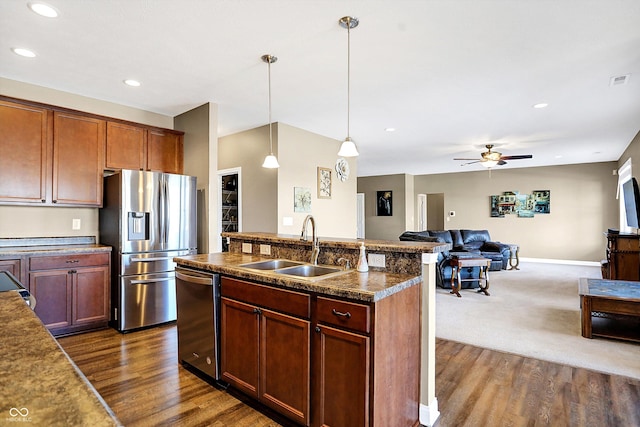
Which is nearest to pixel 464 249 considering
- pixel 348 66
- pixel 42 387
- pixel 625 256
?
pixel 625 256

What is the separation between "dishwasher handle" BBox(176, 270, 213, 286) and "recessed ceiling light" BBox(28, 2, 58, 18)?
199 cm

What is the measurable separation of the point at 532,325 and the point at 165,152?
16.1ft

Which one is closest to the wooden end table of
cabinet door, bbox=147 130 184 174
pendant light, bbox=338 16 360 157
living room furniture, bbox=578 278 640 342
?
living room furniture, bbox=578 278 640 342

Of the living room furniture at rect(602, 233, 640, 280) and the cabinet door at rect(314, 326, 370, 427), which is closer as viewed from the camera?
the cabinet door at rect(314, 326, 370, 427)

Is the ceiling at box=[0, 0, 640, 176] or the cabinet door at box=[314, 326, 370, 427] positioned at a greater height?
the ceiling at box=[0, 0, 640, 176]

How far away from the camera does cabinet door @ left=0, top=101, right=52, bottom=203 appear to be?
327 centimetres

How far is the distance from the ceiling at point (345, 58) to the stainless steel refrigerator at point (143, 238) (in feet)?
3.46

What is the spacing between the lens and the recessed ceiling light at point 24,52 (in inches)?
110

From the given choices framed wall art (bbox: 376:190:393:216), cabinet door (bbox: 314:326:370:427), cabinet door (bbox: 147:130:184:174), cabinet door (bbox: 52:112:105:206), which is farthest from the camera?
framed wall art (bbox: 376:190:393:216)

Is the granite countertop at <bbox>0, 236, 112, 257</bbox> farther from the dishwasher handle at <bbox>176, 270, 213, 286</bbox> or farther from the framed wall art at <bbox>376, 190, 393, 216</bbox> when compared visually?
the framed wall art at <bbox>376, 190, 393, 216</bbox>

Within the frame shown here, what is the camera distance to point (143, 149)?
4168 millimetres

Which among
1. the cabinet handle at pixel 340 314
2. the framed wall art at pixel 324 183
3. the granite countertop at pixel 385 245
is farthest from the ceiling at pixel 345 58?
the cabinet handle at pixel 340 314

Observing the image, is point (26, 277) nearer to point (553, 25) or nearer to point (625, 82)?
point (553, 25)

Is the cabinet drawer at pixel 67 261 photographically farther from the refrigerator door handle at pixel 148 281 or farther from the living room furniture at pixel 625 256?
the living room furniture at pixel 625 256
